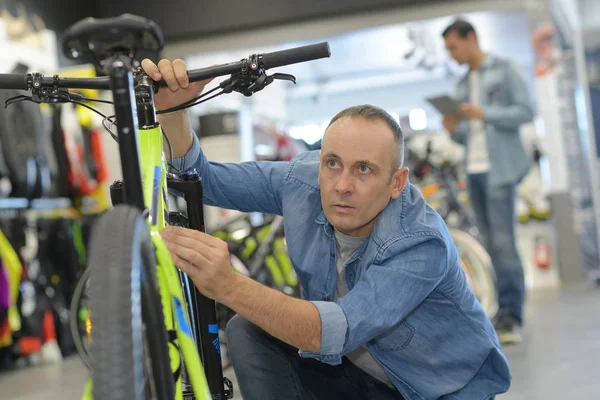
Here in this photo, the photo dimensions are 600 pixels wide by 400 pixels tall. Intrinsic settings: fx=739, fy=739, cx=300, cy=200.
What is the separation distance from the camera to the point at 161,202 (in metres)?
1.32

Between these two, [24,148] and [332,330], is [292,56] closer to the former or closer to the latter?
[332,330]

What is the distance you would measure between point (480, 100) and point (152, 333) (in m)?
3.47

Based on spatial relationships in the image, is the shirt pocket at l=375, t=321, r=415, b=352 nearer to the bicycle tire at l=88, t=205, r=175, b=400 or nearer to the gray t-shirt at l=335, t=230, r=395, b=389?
the gray t-shirt at l=335, t=230, r=395, b=389

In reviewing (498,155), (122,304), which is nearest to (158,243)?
(122,304)

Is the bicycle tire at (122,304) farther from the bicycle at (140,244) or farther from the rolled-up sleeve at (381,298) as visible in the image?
the rolled-up sleeve at (381,298)

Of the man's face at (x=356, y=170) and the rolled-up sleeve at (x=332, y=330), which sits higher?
the man's face at (x=356, y=170)

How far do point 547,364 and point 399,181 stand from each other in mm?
1919

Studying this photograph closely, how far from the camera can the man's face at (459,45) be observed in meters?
4.14

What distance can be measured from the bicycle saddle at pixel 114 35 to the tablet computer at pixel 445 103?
10.9ft

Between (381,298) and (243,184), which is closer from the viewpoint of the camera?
(381,298)

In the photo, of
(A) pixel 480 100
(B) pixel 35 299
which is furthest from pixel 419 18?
(B) pixel 35 299

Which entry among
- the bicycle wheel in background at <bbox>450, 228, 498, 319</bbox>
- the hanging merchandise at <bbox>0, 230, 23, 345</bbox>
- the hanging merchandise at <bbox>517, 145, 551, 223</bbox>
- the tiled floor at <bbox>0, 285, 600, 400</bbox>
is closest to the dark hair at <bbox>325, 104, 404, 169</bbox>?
the tiled floor at <bbox>0, 285, 600, 400</bbox>

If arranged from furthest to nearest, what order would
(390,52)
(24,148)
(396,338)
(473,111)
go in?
(390,52) → (24,148) → (473,111) → (396,338)

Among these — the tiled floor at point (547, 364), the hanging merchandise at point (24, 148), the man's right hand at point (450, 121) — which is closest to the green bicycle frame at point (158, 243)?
the tiled floor at point (547, 364)
